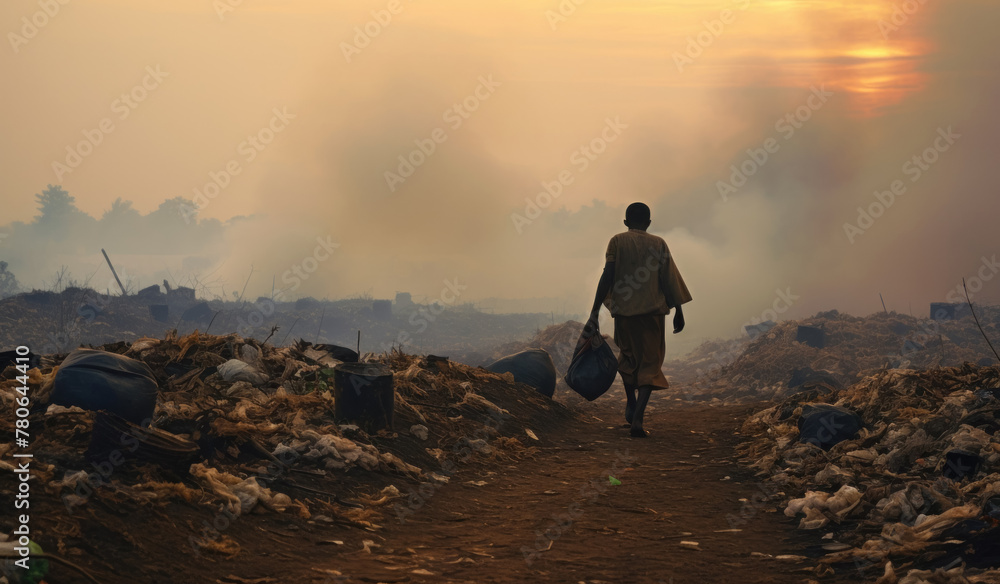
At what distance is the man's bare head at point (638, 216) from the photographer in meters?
8.16

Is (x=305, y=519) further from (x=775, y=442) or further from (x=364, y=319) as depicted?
(x=364, y=319)

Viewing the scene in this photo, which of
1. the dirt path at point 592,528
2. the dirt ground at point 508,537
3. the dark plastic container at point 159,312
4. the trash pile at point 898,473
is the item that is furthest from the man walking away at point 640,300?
the dark plastic container at point 159,312

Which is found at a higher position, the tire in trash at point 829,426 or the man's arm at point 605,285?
the man's arm at point 605,285

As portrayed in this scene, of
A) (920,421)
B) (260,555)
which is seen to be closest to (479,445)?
(260,555)

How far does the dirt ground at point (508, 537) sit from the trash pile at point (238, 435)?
108 mm

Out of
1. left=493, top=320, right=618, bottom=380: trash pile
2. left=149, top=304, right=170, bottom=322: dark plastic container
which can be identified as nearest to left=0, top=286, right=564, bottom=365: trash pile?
left=149, top=304, right=170, bottom=322: dark plastic container

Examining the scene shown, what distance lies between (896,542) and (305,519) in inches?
130

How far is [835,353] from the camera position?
17.5 m

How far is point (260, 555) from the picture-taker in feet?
12.6

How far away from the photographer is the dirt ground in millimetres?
3576

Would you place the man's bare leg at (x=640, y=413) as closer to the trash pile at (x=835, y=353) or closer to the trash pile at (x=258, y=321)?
the trash pile at (x=835, y=353)

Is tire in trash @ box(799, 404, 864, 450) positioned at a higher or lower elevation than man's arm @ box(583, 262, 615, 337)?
lower

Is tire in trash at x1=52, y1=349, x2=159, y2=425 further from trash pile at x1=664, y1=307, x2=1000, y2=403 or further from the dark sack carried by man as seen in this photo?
trash pile at x1=664, y1=307, x2=1000, y2=403

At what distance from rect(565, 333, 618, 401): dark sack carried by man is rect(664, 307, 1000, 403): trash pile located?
275 inches
